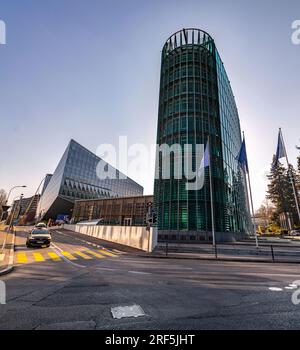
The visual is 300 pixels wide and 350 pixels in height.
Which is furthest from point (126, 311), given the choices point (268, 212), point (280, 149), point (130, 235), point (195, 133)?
point (268, 212)

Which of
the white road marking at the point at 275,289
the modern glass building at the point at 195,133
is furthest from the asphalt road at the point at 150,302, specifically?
the modern glass building at the point at 195,133

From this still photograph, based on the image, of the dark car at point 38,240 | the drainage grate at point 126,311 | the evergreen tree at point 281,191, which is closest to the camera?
the drainage grate at point 126,311

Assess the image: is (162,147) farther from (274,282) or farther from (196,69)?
(274,282)

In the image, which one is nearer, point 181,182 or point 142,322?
point 142,322

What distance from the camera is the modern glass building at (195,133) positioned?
2659 cm

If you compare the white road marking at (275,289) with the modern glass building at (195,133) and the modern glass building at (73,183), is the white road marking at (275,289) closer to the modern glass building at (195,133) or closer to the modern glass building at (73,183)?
the modern glass building at (195,133)

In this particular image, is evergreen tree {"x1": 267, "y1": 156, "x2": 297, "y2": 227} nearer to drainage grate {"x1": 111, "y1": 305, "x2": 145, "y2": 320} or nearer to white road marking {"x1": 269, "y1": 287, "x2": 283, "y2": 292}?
white road marking {"x1": 269, "y1": 287, "x2": 283, "y2": 292}

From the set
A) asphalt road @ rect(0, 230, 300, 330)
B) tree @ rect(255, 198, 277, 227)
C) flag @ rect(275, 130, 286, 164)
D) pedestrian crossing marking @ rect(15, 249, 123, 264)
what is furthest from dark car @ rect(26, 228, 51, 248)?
tree @ rect(255, 198, 277, 227)

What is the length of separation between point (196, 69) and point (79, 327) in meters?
37.4

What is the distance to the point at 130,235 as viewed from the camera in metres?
22.4

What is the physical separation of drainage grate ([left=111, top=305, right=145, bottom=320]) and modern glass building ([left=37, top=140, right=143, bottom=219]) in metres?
70.1

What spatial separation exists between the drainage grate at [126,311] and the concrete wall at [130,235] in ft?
46.2
